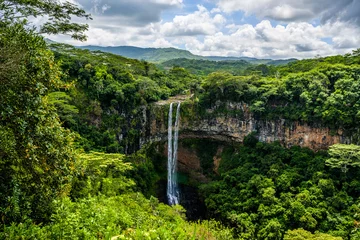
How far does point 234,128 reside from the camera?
25.8 meters

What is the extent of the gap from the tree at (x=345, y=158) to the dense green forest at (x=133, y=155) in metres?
0.07

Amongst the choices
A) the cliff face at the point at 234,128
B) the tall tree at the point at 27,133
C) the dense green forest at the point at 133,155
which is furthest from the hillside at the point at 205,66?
the tall tree at the point at 27,133

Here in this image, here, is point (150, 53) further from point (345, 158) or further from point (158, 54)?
point (345, 158)

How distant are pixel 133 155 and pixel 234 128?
936cm

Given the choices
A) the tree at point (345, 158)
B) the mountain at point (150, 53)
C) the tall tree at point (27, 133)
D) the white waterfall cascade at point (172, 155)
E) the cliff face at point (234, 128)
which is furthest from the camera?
the mountain at point (150, 53)

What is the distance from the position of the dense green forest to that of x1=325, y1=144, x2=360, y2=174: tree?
0.07m

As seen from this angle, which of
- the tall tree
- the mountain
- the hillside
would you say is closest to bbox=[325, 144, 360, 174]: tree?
the tall tree

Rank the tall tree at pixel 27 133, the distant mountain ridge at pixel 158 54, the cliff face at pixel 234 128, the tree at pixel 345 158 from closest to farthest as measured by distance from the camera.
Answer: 1. the tall tree at pixel 27 133
2. the tree at pixel 345 158
3. the cliff face at pixel 234 128
4. the distant mountain ridge at pixel 158 54

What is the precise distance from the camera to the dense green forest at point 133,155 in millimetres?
4254

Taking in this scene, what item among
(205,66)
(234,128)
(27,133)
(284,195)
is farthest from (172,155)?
(205,66)

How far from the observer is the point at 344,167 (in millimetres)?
18188

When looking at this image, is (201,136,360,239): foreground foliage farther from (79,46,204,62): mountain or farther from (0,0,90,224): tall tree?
(79,46,204,62): mountain

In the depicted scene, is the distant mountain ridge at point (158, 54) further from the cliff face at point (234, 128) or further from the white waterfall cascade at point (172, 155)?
the white waterfall cascade at point (172, 155)

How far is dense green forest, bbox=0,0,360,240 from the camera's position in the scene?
4.25 m
